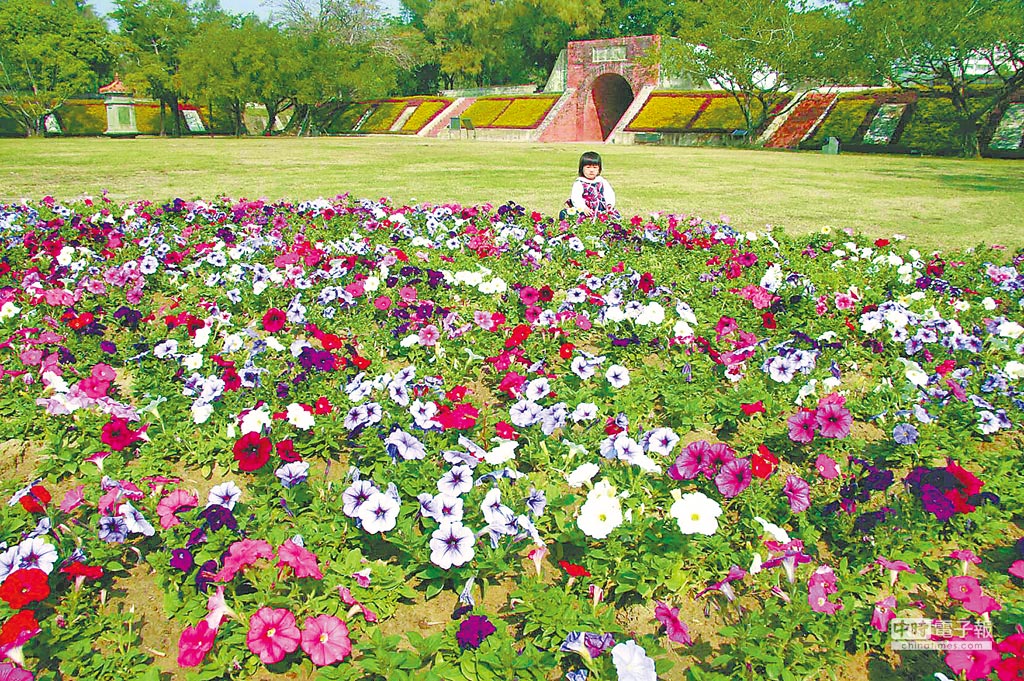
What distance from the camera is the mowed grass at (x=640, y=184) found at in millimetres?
9273

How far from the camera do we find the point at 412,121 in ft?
138

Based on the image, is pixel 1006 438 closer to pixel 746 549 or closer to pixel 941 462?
pixel 941 462

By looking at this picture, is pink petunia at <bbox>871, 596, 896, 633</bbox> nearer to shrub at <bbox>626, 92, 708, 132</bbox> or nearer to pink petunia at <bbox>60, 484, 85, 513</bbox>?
pink petunia at <bbox>60, 484, 85, 513</bbox>

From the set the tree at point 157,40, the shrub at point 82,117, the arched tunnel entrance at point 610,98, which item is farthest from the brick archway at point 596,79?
the shrub at point 82,117

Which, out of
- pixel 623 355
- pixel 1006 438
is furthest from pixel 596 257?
pixel 1006 438

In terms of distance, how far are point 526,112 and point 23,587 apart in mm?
41204

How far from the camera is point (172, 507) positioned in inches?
90.7

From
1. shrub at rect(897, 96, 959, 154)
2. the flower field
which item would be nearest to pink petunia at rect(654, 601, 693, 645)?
the flower field

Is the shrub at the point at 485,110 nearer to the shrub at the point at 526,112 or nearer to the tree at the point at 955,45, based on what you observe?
the shrub at the point at 526,112

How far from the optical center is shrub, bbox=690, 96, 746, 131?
107 feet

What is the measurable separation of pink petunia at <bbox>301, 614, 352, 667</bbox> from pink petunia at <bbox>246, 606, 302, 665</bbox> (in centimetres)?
4

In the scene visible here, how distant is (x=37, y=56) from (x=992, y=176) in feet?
157

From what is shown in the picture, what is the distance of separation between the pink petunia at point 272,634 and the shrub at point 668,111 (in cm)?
3431

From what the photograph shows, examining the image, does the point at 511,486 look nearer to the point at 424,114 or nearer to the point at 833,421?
the point at 833,421
